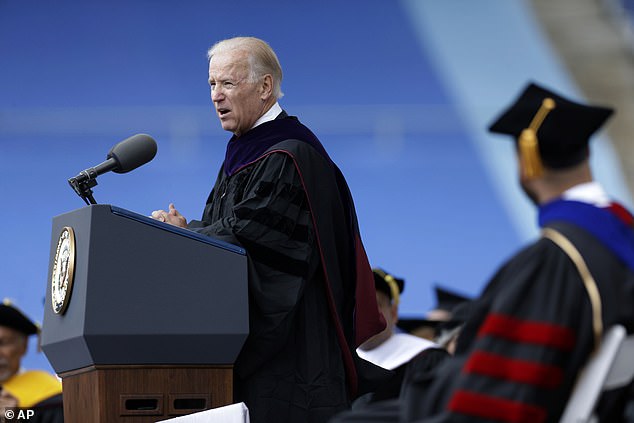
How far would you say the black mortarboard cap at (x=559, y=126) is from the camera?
2561 mm

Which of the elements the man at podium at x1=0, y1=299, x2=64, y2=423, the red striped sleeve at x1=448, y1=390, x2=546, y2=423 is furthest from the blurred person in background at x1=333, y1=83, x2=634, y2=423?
the man at podium at x1=0, y1=299, x2=64, y2=423

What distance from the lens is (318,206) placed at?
12.7 ft

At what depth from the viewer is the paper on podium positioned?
326 cm

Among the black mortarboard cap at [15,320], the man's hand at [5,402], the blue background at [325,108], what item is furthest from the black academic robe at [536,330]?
the blue background at [325,108]

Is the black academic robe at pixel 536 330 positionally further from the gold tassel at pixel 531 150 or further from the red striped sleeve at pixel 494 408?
the gold tassel at pixel 531 150

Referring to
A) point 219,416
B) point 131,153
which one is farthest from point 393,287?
point 219,416

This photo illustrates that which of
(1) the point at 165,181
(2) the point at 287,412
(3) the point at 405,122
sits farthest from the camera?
(3) the point at 405,122

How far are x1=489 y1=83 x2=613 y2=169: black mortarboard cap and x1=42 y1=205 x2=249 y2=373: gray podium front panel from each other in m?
1.22

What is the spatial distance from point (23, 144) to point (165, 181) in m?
1.51

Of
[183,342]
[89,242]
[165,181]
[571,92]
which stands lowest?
[183,342]

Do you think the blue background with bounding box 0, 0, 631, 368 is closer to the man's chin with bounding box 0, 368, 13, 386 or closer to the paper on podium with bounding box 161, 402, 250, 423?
the man's chin with bounding box 0, 368, 13, 386

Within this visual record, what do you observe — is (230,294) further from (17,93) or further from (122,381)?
(17,93)

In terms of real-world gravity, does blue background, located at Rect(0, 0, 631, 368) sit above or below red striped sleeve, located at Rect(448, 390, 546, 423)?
above

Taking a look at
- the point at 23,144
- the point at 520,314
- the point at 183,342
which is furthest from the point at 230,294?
the point at 23,144
